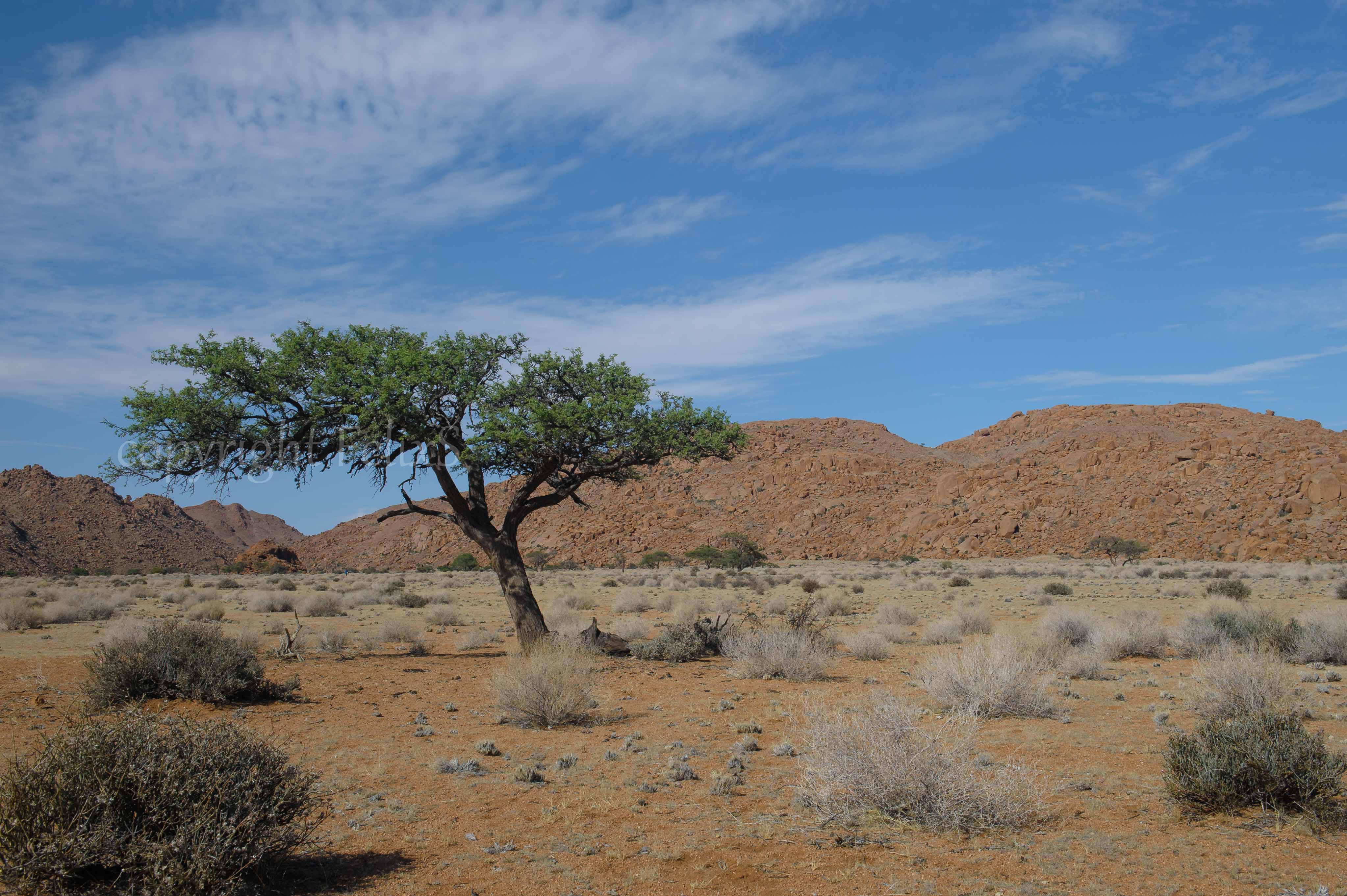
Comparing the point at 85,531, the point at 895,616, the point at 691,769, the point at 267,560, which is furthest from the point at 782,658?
the point at 85,531

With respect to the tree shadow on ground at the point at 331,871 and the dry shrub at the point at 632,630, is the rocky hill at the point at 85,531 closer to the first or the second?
the dry shrub at the point at 632,630

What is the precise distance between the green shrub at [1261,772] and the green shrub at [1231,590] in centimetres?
2188

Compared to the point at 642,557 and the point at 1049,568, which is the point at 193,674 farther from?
the point at 642,557

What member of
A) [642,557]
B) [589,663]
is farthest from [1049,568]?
[589,663]

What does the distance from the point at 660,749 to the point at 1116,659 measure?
11086 millimetres

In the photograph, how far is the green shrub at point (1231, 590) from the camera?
25578mm

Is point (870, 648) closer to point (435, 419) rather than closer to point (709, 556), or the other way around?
point (435, 419)

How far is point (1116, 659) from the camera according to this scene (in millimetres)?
15883

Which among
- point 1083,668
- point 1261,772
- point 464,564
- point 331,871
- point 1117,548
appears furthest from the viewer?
point 464,564

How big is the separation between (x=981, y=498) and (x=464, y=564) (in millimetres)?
45992

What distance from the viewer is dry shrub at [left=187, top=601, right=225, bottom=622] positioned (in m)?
22.7

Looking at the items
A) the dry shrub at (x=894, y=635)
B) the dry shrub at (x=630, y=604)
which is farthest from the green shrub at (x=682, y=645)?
the dry shrub at (x=630, y=604)

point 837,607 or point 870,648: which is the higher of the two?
point 870,648

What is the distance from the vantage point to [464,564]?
67812mm
